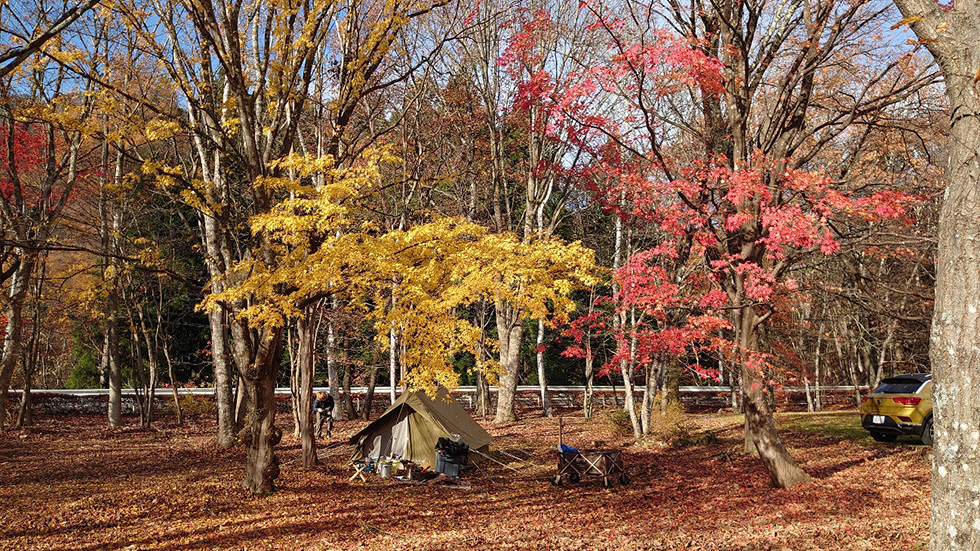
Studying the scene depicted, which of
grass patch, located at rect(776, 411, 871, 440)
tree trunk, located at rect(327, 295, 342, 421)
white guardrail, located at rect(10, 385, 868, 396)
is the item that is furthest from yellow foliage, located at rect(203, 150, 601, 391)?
white guardrail, located at rect(10, 385, 868, 396)

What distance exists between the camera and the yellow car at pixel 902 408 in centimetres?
1239

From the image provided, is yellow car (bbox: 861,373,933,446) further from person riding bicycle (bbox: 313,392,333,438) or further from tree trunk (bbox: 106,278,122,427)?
tree trunk (bbox: 106,278,122,427)

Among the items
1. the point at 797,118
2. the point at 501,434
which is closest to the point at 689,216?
the point at 797,118

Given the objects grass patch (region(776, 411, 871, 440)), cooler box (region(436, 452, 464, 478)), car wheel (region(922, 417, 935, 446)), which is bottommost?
grass patch (region(776, 411, 871, 440))

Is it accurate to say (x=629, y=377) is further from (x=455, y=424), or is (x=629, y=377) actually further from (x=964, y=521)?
(x=964, y=521)

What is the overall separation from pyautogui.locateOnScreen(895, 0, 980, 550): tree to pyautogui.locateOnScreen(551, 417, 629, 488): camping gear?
25.5 ft

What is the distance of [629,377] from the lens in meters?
16.9

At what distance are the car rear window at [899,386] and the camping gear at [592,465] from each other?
5.88 metres

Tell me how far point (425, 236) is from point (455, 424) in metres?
6.17

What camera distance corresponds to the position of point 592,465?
11766 mm

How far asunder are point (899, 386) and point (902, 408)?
478mm

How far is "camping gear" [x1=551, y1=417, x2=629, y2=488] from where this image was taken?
11781 millimetres

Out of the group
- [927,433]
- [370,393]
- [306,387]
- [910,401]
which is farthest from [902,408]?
[370,393]

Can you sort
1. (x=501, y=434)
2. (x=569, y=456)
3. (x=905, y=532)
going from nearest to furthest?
(x=905, y=532) < (x=569, y=456) < (x=501, y=434)
